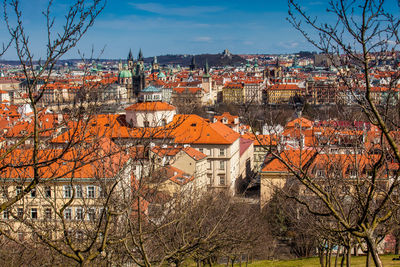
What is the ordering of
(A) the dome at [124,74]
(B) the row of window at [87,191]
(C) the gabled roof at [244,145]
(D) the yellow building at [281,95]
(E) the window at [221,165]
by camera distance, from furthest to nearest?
(A) the dome at [124,74], (C) the gabled roof at [244,145], (E) the window at [221,165], (D) the yellow building at [281,95], (B) the row of window at [87,191]

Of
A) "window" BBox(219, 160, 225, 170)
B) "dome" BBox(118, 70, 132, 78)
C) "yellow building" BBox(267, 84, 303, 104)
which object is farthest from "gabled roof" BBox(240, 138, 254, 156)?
"dome" BBox(118, 70, 132, 78)

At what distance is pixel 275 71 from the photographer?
148 meters

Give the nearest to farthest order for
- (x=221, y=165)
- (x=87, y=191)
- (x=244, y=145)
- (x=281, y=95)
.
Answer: (x=87, y=191)
(x=281, y=95)
(x=221, y=165)
(x=244, y=145)

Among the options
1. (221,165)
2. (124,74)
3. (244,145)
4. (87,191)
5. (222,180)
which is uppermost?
(124,74)

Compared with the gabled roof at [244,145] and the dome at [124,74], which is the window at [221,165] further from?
the dome at [124,74]

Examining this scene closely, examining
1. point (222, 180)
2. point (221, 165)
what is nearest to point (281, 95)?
point (221, 165)

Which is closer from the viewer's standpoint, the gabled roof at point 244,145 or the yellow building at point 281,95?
the yellow building at point 281,95

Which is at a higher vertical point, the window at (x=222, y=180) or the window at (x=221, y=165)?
the window at (x=221, y=165)

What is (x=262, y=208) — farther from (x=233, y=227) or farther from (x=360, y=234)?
(x=360, y=234)

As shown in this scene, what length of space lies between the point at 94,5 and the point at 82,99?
1221 millimetres

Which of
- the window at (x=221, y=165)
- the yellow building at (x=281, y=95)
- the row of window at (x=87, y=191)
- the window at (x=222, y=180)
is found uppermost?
the yellow building at (x=281, y=95)

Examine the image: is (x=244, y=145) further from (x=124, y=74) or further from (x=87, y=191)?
(x=124, y=74)

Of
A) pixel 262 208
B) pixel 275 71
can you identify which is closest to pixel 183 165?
pixel 262 208

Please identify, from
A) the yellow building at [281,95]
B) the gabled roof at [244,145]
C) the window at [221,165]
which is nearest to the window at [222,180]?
the window at [221,165]
